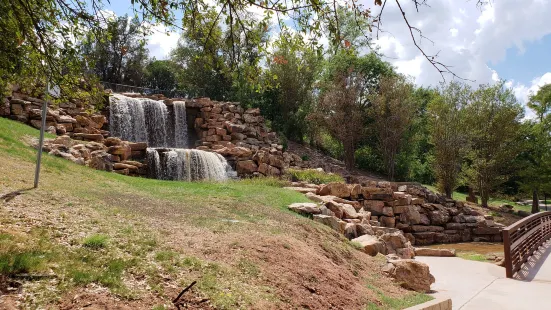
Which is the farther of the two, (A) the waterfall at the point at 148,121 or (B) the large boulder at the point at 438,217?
(A) the waterfall at the point at 148,121

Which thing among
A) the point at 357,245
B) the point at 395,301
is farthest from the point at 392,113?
the point at 395,301

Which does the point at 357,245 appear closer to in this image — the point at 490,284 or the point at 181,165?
the point at 490,284

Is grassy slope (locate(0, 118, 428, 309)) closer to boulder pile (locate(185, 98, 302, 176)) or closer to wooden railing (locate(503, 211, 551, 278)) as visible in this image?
wooden railing (locate(503, 211, 551, 278))

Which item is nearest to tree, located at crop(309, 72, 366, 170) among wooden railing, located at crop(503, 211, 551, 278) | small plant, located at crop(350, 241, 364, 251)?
wooden railing, located at crop(503, 211, 551, 278)

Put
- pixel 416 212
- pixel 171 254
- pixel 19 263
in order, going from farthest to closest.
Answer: pixel 416 212, pixel 171 254, pixel 19 263

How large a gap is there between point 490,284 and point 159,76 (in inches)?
1492

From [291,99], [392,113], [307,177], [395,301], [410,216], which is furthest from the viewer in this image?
[291,99]

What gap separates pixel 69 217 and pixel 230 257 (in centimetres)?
233

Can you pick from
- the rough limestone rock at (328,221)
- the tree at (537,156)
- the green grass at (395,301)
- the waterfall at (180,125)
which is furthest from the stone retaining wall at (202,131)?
the tree at (537,156)

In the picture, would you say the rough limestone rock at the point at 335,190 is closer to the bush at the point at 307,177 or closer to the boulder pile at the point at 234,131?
the bush at the point at 307,177

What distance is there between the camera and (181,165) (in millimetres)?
17875

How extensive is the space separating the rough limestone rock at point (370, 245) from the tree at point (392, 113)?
18947mm

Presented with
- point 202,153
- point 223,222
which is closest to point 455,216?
point 202,153

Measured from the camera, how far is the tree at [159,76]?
136 ft
